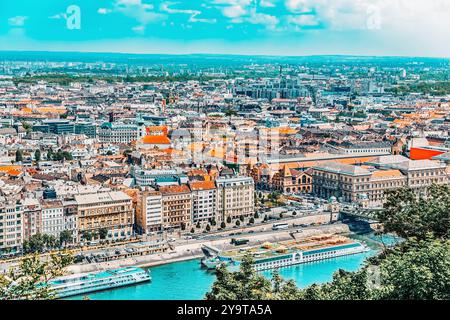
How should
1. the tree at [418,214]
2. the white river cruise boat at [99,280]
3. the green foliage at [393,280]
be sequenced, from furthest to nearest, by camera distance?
the white river cruise boat at [99,280] < the tree at [418,214] < the green foliage at [393,280]

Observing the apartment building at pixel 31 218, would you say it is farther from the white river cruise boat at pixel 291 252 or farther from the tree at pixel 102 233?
the white river cruise boat at pixel 291 252

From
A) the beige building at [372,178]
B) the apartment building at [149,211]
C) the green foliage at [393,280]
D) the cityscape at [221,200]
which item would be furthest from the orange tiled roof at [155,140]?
the green foliage at [393,280]

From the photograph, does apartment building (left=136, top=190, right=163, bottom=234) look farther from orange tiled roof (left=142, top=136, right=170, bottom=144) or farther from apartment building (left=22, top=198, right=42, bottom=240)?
orange tiled roof (left=142, top=136, right=170, bottom=144)

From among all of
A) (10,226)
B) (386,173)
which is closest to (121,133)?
(386,173)

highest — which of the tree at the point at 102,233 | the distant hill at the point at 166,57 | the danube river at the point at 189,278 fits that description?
the distant hill at the point at 166,57

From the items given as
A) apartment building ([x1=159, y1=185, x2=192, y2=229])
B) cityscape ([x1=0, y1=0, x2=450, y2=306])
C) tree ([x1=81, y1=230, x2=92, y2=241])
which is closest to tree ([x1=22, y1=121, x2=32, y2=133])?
cityscape ([x1=0, y1=0, x2=450, y2=306])

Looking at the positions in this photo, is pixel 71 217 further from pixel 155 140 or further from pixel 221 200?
pixel 155 140

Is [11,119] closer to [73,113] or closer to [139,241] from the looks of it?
[73,113]
